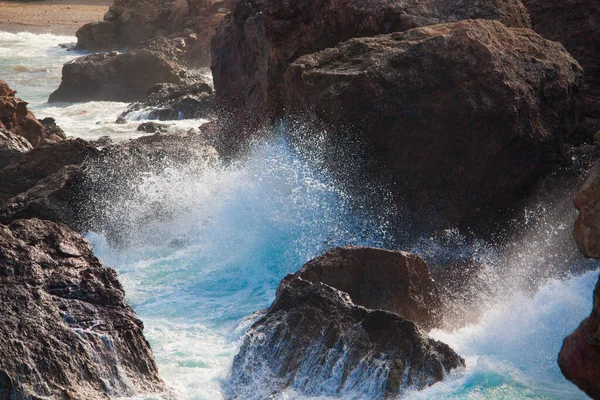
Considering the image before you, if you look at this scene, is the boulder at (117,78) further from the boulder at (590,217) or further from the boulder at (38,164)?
the boulder at (590,217)

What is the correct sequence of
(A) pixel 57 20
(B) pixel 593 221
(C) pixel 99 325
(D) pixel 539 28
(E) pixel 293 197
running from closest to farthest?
(B) pixel 593 221 < (C) pixel 99 325 < (E) pixel 293 197 < (D) pixel 539 28 < (A) pixel 57 20

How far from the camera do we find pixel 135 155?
10.6 m

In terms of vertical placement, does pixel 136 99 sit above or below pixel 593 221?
below

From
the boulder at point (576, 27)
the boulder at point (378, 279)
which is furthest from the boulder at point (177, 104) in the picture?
the boulder at point (378, 279)

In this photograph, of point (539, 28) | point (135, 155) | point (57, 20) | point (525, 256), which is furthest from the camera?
point (57, 20)

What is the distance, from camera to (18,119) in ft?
42.7

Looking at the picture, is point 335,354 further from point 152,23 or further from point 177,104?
point 152,23

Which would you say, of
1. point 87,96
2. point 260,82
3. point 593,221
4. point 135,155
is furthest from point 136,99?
point 593,221

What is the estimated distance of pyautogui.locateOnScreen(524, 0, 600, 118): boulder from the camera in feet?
37.7

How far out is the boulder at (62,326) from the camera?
209 inches

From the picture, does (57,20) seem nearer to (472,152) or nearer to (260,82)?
(260,82)

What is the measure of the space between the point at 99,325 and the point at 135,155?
16.6ft

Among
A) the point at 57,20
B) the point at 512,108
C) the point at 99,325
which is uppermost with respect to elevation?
the point at 512,108

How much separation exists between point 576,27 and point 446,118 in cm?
427
